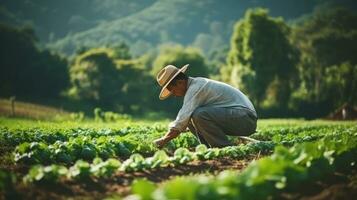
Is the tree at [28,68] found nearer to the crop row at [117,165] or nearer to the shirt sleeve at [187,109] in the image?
the shirt sleeve at [187,109]

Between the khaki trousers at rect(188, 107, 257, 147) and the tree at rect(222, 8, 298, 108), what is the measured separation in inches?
1576

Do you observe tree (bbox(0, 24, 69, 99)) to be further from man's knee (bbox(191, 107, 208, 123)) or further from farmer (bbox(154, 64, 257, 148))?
man's knee (bbox(191, 107, 208, 123))

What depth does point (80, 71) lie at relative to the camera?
62.6 metres

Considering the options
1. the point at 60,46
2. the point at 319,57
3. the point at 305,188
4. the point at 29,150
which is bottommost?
the point at 305,188

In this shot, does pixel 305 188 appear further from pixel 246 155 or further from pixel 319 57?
pixel 319 57

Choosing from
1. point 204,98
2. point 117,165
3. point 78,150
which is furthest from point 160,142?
point 117,165

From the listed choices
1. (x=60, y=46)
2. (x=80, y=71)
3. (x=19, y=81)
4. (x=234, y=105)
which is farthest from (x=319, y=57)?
(x=60, y=46)

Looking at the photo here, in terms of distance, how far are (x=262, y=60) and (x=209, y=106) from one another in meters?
43.4

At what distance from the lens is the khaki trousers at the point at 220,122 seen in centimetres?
791

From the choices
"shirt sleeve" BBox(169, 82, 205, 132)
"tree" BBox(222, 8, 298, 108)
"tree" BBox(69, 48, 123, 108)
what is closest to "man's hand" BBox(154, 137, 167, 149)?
"shirt sleeve" BBox(169, 82, 205, 132)

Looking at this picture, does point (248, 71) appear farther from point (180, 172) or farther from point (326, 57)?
point (180, 172)

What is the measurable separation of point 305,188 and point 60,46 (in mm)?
178975

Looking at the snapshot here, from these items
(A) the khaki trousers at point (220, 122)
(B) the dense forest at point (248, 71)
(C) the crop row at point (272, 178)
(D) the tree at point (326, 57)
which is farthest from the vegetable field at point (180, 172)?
(D) the tree at point (326, 57)

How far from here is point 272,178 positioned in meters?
4.17
